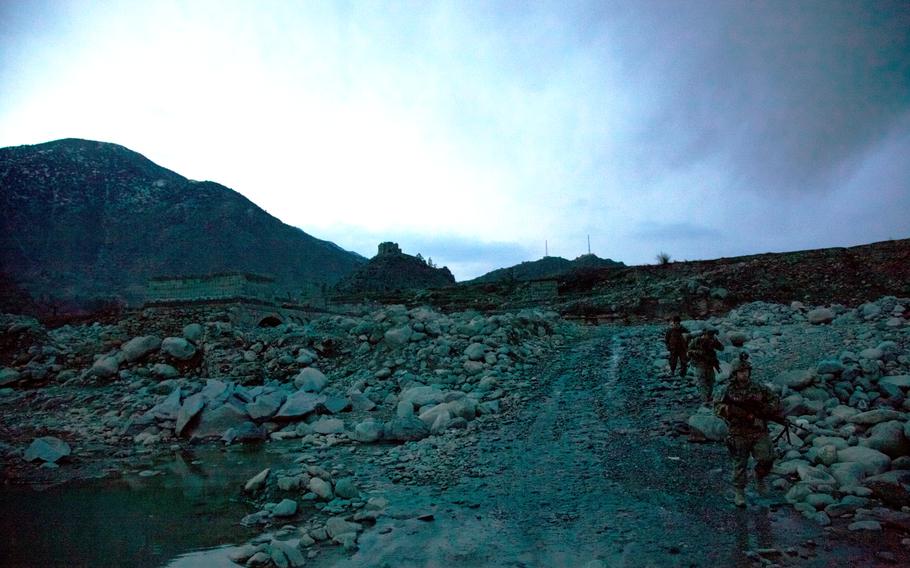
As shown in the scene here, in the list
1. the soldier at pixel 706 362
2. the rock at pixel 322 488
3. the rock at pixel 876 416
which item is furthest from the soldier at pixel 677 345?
the rock at pixel 322 488

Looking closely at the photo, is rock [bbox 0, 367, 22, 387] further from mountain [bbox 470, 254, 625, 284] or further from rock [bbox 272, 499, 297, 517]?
mountain [bbox 470, 254, 625, 284]

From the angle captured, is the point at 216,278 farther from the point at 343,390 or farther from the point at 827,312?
the point at 827,312

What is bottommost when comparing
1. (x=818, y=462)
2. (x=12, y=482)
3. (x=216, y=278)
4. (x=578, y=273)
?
(x=12, y=482)

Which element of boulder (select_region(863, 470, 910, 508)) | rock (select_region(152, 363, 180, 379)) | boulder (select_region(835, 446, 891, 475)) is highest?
rock (select_region(152, 363, 180, 379))

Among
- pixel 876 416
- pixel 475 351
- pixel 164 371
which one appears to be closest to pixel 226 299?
pixel 164 371

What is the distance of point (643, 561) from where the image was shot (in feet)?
12.3

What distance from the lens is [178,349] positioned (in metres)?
12.5

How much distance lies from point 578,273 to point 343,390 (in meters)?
36.3

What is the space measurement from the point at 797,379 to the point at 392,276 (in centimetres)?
4598

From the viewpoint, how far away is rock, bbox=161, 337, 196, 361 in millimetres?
12438

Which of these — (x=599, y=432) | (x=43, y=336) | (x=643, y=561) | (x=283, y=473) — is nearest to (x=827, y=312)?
(x=599, y=432)

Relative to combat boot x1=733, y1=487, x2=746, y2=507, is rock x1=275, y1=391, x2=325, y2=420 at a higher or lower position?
higher

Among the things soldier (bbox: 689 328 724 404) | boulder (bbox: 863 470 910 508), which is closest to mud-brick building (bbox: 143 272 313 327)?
soldier (bbox: 689 328 724 404)

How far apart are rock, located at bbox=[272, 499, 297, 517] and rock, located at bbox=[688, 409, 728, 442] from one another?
16.4 feet
